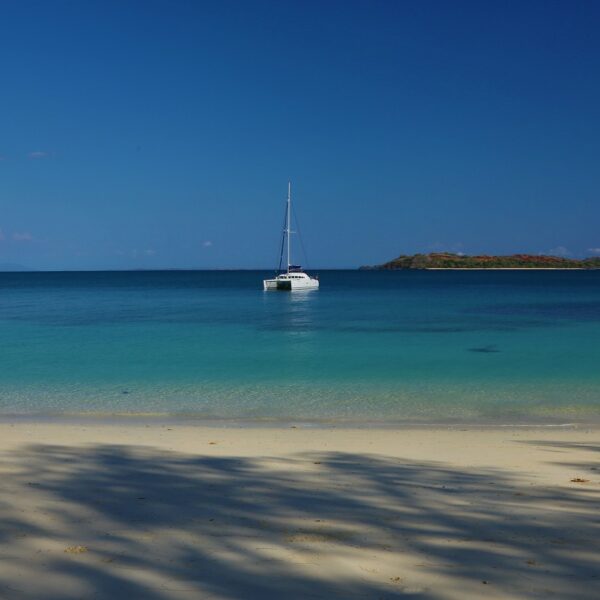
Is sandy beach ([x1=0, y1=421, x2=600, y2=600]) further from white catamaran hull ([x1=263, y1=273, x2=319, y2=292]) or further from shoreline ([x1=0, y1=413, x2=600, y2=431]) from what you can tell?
white catamaran hull ([x1=263, y1=273, x2=319, y2=292])

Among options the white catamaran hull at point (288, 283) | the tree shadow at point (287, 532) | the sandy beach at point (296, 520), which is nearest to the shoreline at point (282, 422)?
the sandy beach at point (296, 520)

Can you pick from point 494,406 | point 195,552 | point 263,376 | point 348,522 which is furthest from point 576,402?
point 195,552

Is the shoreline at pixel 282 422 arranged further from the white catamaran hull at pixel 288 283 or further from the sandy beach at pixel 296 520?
the white catamaran hull at pixel 288 283

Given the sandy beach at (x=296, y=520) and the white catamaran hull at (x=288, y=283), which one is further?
the white catamaran hull at (x=288, y=283)

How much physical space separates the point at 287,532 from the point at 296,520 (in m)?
0.38

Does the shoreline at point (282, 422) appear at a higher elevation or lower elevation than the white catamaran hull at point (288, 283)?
lower

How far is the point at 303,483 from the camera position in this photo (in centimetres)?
757

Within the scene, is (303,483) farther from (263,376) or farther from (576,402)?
(263,376)

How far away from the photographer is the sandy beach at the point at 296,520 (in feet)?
15.4

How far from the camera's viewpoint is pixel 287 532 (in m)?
5.77

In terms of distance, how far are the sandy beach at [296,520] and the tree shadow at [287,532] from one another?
2cm

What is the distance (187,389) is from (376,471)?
1055 cm

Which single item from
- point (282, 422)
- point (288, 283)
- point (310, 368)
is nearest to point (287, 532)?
point (282, 422)

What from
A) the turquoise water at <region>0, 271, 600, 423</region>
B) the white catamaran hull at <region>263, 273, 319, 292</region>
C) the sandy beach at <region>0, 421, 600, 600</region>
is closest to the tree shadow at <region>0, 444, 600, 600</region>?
the sandy beach at <region>0, 421, 600, 600</region>
